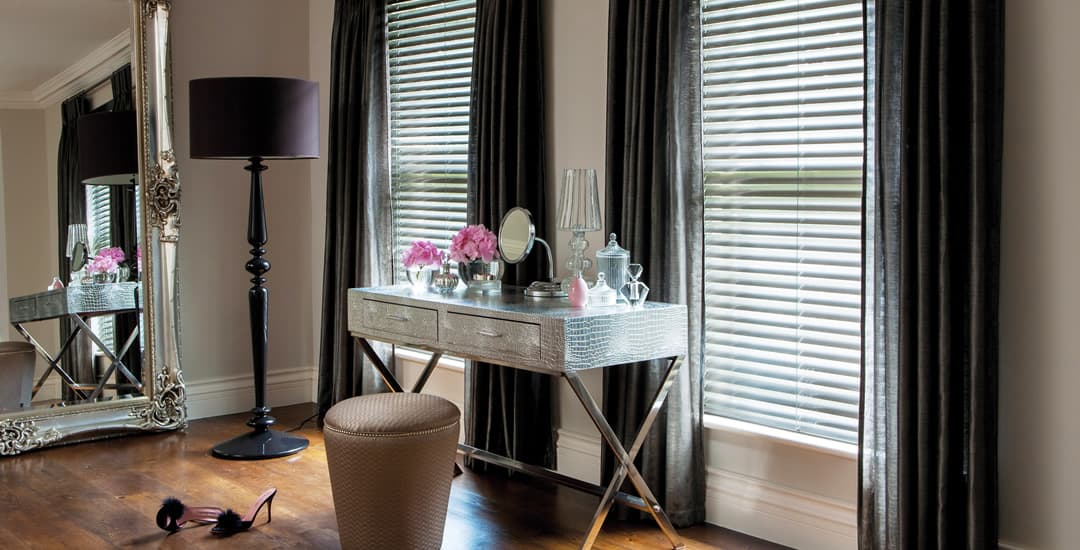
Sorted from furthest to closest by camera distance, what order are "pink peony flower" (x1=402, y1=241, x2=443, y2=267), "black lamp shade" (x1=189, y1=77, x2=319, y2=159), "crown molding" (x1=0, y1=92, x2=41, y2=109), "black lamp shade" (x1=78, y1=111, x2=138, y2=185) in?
"black lamp shade" (x1=78, y1=111, x2=138, y2=185) → "crown molding" (x1=0, y1=92, x2=41, y2=109) → "black lamp shade" (x1=189, y1=77, x2=319, y2=159) → "pink peony flower" (x1=402, y1=241, x2=443, y2=267)

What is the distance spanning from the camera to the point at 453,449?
3.21 meters

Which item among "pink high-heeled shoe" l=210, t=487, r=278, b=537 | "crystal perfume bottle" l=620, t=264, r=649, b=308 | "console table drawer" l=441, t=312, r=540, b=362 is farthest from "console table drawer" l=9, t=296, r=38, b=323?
"crystal perfume bottle" l=620, t=264, r=649, b=308

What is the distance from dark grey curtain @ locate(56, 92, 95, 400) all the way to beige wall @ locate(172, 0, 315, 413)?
57 cm

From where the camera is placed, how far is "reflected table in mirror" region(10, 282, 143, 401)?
14.2ft

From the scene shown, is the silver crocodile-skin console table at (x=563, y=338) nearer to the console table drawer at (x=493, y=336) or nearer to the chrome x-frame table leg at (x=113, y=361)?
the console table drawer at (x=493, y=336)

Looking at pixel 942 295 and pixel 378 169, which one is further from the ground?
pixel 378 169

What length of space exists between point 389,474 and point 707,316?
4.14ft

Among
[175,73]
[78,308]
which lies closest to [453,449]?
[78,308]

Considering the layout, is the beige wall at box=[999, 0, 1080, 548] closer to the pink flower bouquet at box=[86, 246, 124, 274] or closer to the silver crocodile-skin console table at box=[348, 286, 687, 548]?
the silver crocodile-skin console table at box=[348, 286, 687, 548]

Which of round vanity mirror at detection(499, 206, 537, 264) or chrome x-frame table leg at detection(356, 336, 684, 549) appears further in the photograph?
round vanity mirror at detection(499, 206, 537, 264)

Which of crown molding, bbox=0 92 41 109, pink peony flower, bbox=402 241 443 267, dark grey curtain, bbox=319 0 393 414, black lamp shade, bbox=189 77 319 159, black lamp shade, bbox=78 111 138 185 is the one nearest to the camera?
pink peony flower, bbox=402 241 443 267

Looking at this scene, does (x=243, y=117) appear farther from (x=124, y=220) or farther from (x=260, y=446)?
(x=260, y=446)

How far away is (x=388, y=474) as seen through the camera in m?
3.02

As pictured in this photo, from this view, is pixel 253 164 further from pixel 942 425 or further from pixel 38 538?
pixel 942 425
